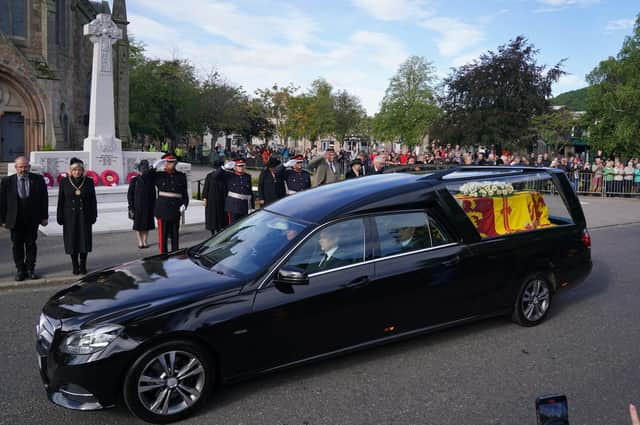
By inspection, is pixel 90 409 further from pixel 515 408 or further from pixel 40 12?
pixel 40 12

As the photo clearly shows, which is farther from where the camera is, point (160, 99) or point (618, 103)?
point (618, 103)

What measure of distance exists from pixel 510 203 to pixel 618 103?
4604 cm

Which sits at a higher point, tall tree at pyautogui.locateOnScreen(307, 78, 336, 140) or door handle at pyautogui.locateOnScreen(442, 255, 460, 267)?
tall tree at pyautogui.locateOnScreen(307, 78, 336, 140)

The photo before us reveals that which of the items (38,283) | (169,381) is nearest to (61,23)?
(38,283)

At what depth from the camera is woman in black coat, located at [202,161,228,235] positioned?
10.6m

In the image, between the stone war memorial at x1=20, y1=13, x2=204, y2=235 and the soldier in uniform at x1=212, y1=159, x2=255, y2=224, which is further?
the stone war memorial at x1=20, y1=13, x2=204, y2=235

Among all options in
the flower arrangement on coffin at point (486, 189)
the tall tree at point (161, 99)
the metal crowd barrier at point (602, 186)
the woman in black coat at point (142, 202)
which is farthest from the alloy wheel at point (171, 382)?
the tall tree at point (161, 99)

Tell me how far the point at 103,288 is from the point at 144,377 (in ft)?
3.01

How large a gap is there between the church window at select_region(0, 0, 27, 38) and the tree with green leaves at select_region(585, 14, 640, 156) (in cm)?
4207

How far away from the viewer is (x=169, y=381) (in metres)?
4.02

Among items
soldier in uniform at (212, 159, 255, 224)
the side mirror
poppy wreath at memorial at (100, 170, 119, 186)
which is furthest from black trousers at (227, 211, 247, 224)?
poppy wreath at memorial at (100, 170, 119, 186)

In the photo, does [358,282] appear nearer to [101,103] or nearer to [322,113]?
[101,103]

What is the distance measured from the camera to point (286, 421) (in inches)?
159

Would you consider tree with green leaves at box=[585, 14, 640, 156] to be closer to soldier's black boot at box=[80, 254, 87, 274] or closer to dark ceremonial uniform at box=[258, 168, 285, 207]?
dark ceremonial uniform at box=[258, 168, 285, 207]
